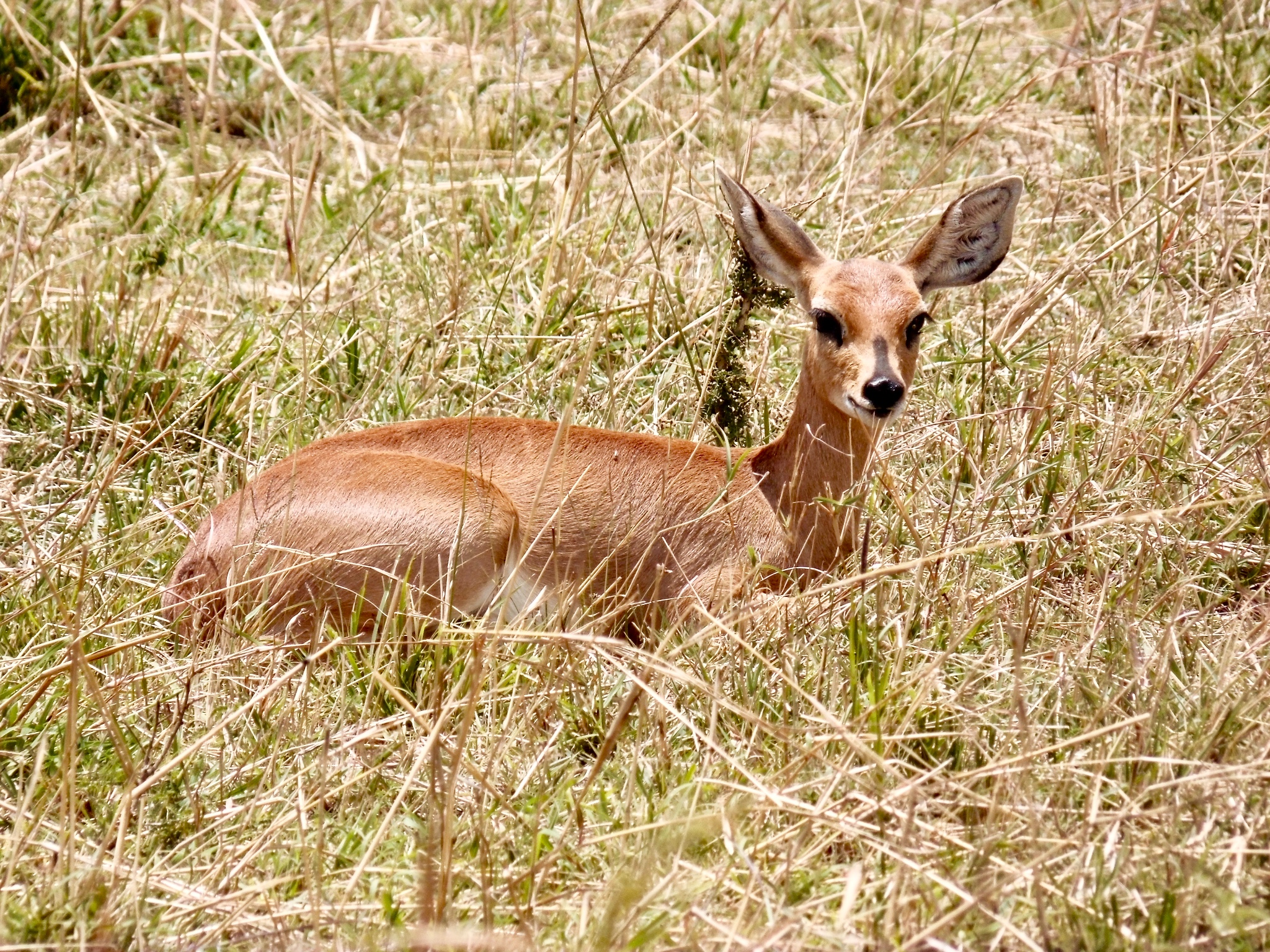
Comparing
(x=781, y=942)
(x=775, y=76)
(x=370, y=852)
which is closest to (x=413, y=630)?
(x=370, y=852)

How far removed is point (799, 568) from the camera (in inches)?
189

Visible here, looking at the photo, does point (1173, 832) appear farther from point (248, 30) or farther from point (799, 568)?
point (248, 30)

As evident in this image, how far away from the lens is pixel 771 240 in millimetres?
5105

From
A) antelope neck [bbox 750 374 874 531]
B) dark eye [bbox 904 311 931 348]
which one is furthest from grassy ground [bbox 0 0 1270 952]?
dark eye [bbox 904 311 931 348]

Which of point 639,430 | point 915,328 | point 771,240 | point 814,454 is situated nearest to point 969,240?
point 915,328

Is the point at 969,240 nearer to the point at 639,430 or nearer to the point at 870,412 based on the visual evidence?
the point at 870,412

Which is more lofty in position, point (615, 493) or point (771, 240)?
point (771, 240)

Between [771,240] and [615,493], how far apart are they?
956 millimetres

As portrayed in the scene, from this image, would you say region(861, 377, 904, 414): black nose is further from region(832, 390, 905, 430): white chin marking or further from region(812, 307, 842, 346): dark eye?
region(812, 307, 842, 346): dark eye

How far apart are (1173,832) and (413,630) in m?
2.03

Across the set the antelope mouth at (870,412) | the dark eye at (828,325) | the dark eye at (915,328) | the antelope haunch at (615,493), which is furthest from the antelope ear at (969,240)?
the antelope mouth at (870,412)

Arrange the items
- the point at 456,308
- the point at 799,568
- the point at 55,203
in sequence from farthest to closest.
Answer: the point at 55,203 → the point at 456,308 → the point at 799,568

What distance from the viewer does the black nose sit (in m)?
4.58

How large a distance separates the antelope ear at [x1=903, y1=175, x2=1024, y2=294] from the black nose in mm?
677
